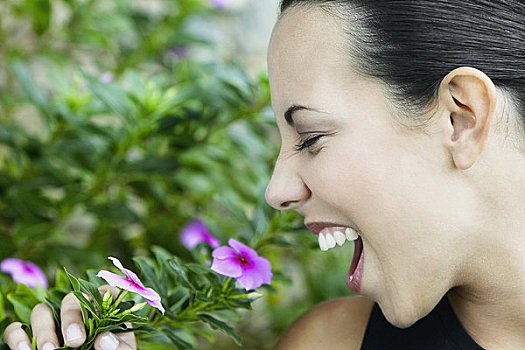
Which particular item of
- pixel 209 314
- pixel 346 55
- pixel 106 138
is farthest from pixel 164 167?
pixel 346 55

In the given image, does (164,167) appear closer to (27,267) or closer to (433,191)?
(27,267)

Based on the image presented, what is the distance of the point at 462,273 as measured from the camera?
100 centimetres

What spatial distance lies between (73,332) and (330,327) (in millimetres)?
444

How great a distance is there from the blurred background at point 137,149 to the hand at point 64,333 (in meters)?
0.30

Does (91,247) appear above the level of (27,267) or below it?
below

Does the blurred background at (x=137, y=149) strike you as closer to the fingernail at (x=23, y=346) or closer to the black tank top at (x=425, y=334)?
the black tank top at (x=425, y=334)

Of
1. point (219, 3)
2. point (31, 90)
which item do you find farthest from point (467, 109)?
point (219, 3)

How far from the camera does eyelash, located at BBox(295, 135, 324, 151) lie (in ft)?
3.25

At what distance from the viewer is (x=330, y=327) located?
1.19 metres

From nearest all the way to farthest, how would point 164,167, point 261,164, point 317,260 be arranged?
point 164,167 → point 261,164 → point 317,260

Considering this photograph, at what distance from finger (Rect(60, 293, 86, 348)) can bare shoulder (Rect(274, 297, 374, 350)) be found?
1.23 feet

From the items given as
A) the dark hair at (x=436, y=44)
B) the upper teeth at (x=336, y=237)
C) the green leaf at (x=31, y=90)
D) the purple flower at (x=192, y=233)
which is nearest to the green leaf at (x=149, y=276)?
the upper teeth at (x=336, y=237)

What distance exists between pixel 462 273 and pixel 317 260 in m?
1.29

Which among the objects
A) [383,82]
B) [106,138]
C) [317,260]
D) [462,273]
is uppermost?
[383,82]
